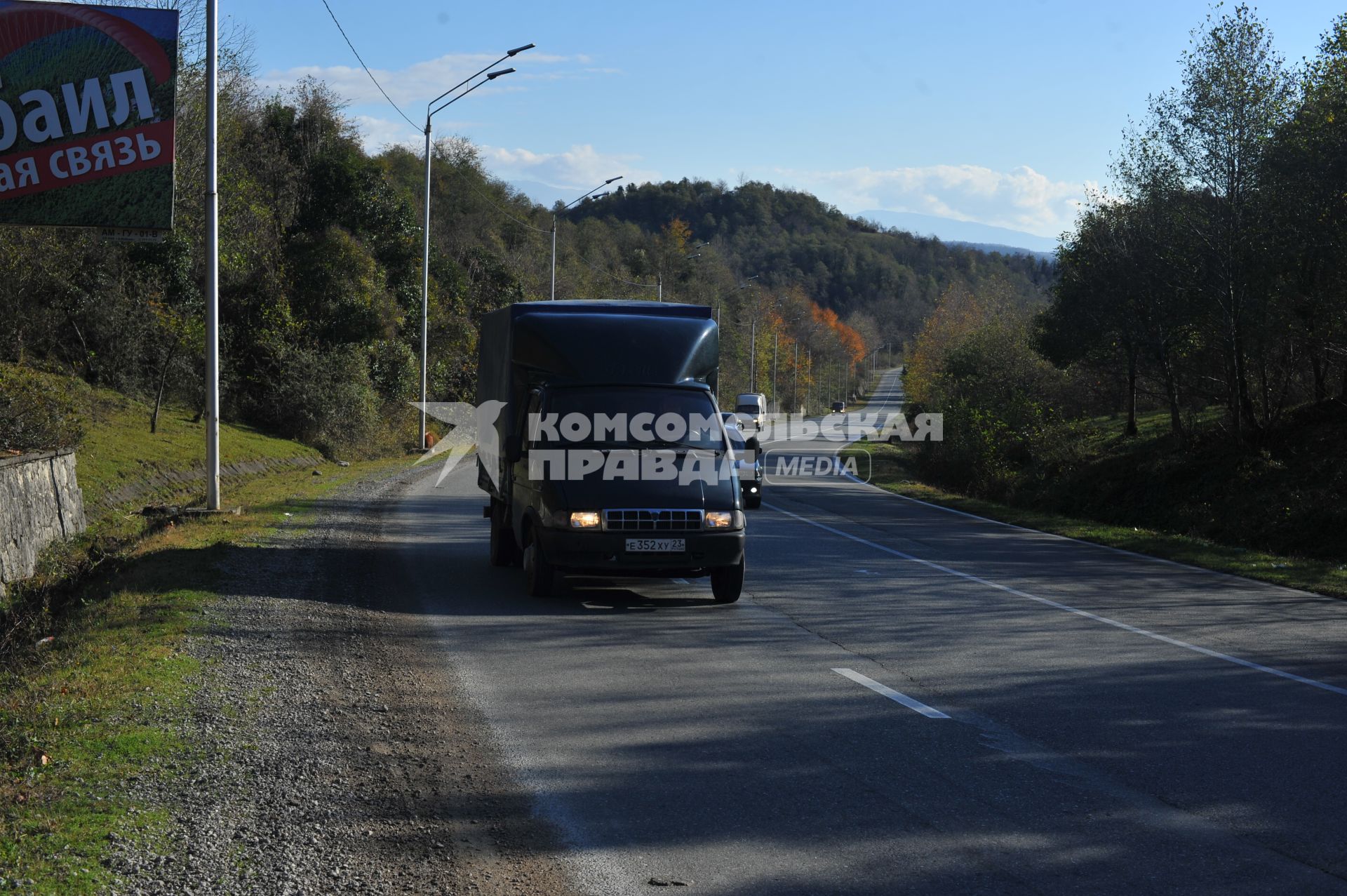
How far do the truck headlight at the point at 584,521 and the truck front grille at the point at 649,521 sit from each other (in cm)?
10

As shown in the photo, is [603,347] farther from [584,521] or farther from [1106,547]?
[1106,547]

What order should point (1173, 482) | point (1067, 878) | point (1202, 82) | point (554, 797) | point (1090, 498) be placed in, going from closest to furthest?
point (1067, 878) < point (554, 797) < point (1202, 82) < point (1173, 482) < point (1090, 498)

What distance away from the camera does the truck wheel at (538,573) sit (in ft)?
38.5

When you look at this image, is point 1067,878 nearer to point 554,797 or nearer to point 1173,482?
point 554,797

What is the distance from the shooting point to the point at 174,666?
8.31 m

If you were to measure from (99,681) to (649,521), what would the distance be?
500 cm

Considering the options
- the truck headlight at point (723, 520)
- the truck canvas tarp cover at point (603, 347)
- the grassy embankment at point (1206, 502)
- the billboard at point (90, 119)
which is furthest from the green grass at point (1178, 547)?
the billboard at point (90, 119)

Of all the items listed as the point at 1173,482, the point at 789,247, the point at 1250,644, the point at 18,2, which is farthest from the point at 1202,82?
the point at 789,247

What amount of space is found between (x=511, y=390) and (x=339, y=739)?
6.87 m

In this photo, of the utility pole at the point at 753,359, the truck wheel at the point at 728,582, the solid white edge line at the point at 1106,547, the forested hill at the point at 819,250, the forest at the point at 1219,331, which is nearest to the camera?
the truck wheel at the point at 728,582

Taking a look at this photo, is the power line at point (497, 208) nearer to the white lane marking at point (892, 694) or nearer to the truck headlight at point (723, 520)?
the truck headlight at point (723, 520)

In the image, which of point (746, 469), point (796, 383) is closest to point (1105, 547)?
point (746, 469)

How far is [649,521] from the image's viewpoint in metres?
11.3

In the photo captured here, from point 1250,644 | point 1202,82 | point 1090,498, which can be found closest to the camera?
point 1250,644
